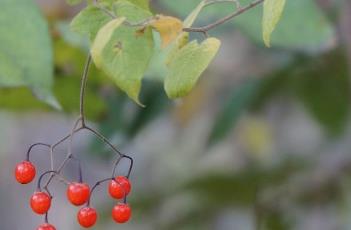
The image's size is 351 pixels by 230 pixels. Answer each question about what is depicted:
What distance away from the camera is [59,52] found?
64.8 inches

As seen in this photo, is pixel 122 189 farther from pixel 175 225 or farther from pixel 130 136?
pixel 175 225

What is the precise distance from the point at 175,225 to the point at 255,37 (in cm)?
87

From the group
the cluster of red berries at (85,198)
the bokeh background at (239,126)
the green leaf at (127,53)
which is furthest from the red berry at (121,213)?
the bokeh background at (239,126)

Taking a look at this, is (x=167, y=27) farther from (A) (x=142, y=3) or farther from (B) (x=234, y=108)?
(B) (x=234, y=108)

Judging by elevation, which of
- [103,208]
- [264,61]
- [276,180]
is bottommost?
[103,208]

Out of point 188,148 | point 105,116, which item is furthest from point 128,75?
point 188,148

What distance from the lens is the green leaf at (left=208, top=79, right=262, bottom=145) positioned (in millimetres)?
1887

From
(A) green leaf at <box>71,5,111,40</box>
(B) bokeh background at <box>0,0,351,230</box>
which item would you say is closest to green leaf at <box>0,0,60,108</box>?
(B) bokeh background at <box>0,0,351,230</box>

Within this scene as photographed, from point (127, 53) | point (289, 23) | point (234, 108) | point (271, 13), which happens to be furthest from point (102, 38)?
point (234, 108)

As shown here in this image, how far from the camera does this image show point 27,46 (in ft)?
4.06

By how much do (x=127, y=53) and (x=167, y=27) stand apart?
0.07 m

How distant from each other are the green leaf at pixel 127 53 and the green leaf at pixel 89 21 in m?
0.02

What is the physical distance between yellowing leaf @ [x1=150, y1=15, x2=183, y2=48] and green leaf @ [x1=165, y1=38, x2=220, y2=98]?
1.1 inches

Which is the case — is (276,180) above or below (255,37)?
below
